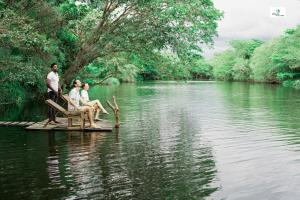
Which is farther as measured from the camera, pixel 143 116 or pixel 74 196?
pixel 143 116

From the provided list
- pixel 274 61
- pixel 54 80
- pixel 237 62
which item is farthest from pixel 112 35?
pixel 237 62

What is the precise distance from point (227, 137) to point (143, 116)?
838 centimetres

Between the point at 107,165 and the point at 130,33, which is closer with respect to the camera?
the point at 107,165

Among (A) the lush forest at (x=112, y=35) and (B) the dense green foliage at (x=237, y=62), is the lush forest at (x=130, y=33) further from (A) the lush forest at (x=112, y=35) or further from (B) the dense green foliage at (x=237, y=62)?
(B) the dense green foliage at (x=237, y=62)

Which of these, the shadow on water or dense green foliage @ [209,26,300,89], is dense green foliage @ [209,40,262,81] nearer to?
dense green foliage @ [209,26,300,89]

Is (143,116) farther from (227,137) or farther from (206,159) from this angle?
(206,159)

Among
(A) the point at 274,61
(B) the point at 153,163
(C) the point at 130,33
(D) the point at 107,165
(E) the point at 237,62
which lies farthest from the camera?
(E) the point at 237,62

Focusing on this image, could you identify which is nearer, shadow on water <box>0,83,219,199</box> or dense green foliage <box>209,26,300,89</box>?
shadow on water <box>0,83,219,199</box>

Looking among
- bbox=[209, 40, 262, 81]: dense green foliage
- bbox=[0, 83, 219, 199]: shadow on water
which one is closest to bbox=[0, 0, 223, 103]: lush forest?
bbox=[0, 83, 219, 199]: shadow on water

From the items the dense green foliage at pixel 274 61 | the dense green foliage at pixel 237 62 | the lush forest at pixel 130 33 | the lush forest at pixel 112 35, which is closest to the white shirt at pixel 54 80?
the lush forest at pixel 112 35

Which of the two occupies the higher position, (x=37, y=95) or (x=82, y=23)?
(x=82, y=23)

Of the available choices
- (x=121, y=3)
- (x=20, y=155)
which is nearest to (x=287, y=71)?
(x=121, y=3)

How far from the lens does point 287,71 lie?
79.1m

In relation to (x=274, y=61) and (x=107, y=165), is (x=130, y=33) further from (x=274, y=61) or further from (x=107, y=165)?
(x=274, y=61)
